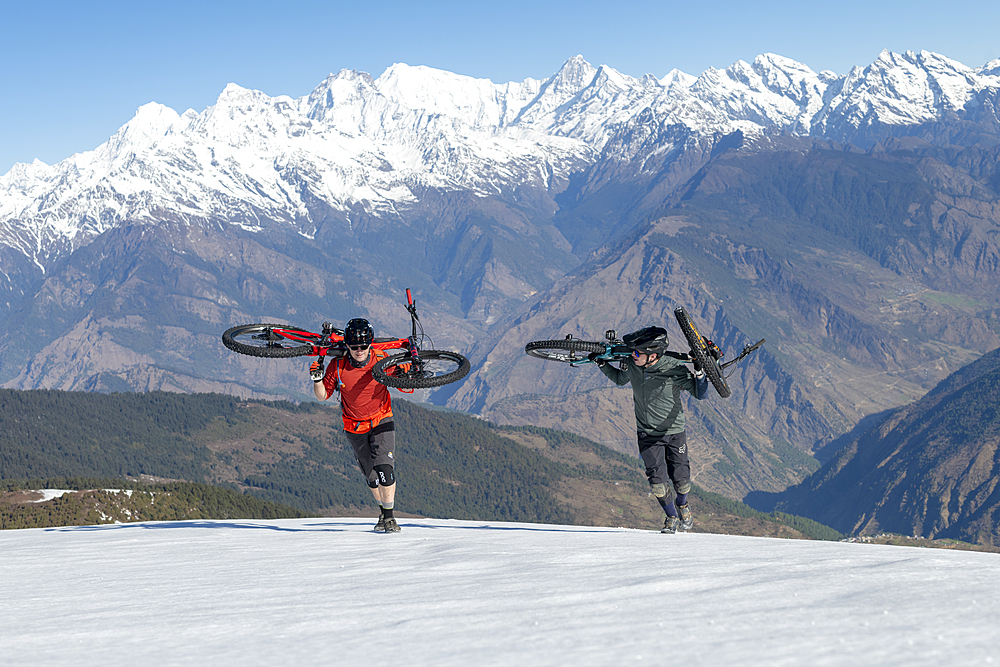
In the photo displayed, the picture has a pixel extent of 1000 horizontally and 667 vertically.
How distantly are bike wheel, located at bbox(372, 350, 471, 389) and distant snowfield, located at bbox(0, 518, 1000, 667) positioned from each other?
607 centimetres

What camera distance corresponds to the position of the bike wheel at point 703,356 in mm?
24562

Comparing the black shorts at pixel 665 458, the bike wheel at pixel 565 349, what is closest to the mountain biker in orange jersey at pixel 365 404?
the bike wheel at pixel 565 349

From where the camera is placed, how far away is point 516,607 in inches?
464

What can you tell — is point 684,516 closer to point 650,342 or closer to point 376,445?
point 650,342

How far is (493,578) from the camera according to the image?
1496 centimetres

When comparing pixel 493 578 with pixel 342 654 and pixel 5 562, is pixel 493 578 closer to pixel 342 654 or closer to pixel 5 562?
pixel 342 654

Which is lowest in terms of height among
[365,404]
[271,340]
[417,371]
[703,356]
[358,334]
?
[365,404]

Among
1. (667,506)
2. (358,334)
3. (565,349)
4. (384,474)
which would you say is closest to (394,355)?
(358,334)

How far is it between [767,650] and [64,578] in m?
14.0

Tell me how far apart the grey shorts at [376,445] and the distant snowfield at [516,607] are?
19.1ft

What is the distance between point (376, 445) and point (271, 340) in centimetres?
487

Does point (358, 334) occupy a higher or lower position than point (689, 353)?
higher

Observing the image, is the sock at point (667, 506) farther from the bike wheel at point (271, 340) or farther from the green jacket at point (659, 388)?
the bike wheel at point (271, 340)

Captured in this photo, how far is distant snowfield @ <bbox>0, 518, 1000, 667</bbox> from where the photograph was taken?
922 centimetres
